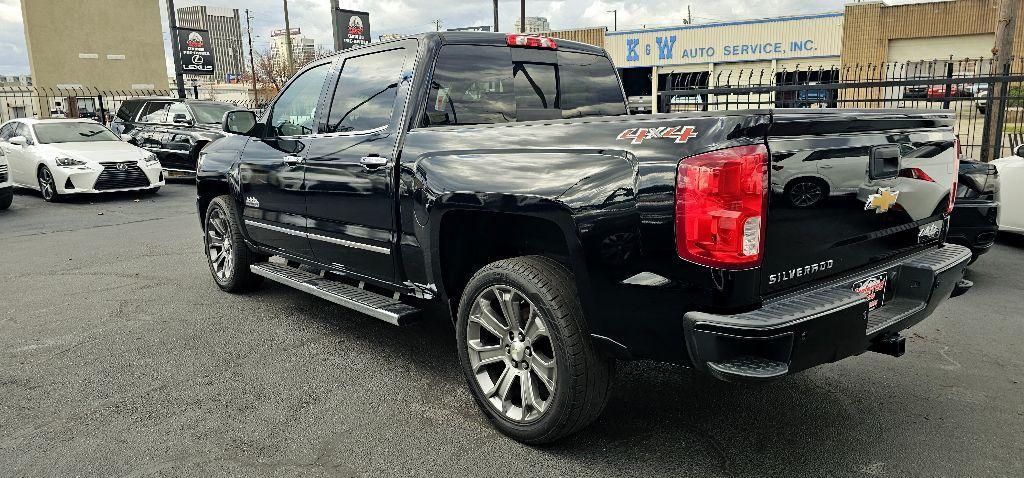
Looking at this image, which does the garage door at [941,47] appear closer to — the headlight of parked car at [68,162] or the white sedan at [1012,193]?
the white sedan at [1012,193]

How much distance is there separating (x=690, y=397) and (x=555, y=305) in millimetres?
1233

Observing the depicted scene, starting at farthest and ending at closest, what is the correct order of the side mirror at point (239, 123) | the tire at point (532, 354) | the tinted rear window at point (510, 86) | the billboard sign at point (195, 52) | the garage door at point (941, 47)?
the garage door at point (941, 47) → the billboard sign at point (195, 52) → the side mirror at point (239, 123) → the tinted rear window at point (510, 86) → the tire at point (532, 354)

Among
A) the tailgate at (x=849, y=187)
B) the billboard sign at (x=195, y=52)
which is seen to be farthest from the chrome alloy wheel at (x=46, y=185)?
the billboard sign at (x=195, y=52)

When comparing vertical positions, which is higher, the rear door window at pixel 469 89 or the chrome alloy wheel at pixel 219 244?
the rear door window at pixel 469 89

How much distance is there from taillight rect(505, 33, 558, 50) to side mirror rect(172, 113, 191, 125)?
42.7 ft

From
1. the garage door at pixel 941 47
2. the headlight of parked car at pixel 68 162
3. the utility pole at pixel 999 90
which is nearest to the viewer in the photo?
the utility pole at pixel 999 90

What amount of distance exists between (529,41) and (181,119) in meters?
13.5

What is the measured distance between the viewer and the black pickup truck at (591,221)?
2.51m

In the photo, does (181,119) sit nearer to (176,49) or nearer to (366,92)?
(176,49)

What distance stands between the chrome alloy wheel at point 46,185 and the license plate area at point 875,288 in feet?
43.5

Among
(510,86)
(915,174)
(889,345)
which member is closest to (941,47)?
(510,86)

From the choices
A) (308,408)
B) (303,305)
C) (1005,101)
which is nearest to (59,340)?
(303,305)

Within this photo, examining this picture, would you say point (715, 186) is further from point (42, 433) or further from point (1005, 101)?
point (1005, 101)

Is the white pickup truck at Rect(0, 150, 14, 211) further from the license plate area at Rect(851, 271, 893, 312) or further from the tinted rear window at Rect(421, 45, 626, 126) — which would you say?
the license plate area at Rect(851, 271, 893, 312)
